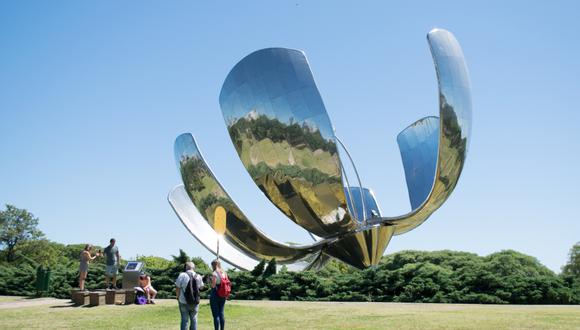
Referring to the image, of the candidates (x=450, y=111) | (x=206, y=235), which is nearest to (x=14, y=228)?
(x=206, y=235)

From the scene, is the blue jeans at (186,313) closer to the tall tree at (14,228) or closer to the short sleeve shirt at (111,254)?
the short sleeve shirt at (111,254)

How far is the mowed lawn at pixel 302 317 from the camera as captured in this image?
9094mm

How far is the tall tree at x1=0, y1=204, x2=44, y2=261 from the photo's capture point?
136ft

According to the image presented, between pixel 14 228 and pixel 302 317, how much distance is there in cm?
3759

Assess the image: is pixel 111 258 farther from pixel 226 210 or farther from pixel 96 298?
pixel 226 210

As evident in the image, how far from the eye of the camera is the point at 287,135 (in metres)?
12.1

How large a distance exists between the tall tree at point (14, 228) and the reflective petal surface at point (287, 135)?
34.5 meters

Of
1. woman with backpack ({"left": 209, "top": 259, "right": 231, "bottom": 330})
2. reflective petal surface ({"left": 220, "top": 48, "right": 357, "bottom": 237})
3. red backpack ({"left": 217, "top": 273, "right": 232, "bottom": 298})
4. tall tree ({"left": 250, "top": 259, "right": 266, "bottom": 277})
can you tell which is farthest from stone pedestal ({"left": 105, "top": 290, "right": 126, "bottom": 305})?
red backpack ({"left": 217, "top": 273, "right": 232, "bottom": 298})

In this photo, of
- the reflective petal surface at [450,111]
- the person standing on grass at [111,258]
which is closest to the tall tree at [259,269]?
the person standing on grass at [111,258]

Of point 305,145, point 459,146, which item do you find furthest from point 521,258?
point 305,145

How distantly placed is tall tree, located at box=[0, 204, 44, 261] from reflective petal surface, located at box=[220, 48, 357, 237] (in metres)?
34.5

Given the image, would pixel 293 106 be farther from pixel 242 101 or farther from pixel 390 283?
pixel 390 283

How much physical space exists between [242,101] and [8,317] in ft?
20.6

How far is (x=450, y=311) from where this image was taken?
11.2 metres
